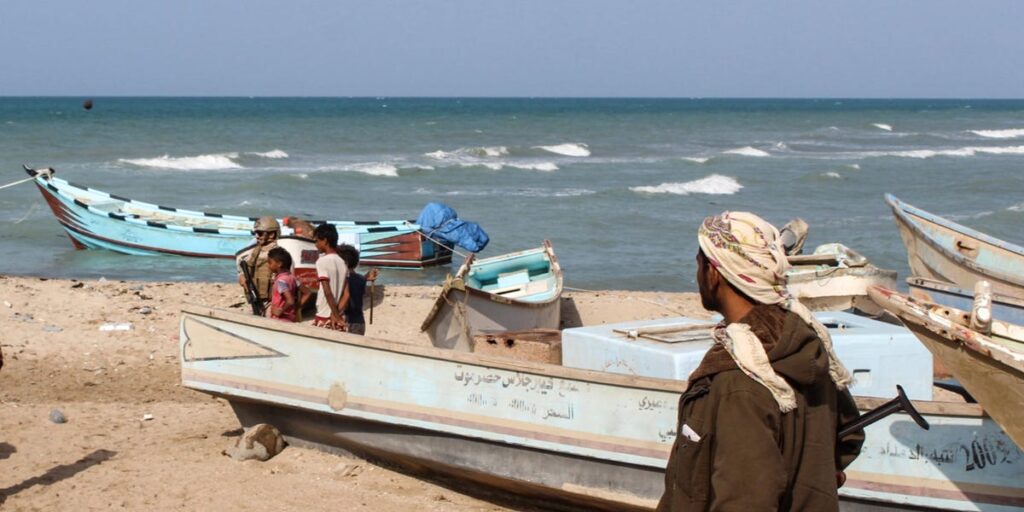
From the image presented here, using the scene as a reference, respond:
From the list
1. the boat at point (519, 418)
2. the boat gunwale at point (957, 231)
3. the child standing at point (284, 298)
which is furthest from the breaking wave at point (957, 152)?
the boat at point (519, 418)

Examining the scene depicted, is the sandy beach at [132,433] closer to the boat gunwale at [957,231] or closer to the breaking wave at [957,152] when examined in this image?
the boat gunwale at [957,231]

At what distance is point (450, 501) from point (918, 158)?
139 ft

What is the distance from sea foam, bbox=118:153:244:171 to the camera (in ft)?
129

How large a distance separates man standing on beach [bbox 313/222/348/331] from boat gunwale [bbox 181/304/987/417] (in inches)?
50.1

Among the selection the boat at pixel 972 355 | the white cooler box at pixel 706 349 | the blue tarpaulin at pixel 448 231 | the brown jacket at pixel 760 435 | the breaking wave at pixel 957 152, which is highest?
the brown jacket at pixel 760 435

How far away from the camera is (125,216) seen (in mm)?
18469

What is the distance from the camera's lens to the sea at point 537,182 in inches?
770

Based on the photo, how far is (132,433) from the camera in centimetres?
805

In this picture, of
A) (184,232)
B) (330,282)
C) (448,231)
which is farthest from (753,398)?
(184,232)

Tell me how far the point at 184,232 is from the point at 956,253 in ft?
38.2

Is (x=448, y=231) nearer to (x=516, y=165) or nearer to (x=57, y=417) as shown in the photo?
(x=57, y=417)

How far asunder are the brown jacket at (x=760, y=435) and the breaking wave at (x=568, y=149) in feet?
151

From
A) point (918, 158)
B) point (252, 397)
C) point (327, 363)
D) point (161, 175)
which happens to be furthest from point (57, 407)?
point (918, 158)

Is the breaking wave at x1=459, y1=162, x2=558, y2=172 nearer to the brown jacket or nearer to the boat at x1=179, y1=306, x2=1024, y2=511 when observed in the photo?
the boat at x1=179, y1=306, x2=1024, y2=511
